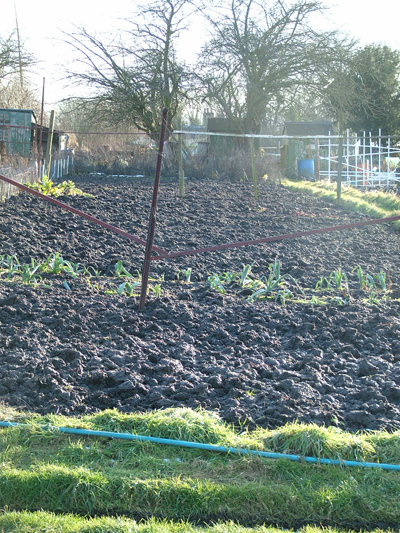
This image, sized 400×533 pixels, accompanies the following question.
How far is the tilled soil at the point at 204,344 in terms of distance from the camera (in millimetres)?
3268

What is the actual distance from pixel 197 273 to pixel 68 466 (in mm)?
4227

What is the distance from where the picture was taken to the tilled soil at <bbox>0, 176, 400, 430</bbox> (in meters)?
3.27

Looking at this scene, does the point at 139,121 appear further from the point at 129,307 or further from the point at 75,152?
the point at 129,307

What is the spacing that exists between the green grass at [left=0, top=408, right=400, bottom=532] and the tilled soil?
293 millimetres

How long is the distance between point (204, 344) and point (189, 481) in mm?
1734

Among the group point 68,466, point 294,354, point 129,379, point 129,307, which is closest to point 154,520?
point 68,466

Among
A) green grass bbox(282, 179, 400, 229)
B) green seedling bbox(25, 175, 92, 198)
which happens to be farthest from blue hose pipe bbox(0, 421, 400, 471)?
green seedling bbox(25, 175, 92, 198)

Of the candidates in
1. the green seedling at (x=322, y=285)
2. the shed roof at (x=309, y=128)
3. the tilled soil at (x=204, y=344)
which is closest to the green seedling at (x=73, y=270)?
the tilled soil at (x=204, y=344)

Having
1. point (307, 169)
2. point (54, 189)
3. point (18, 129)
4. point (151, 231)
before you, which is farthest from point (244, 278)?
point (307, 169)

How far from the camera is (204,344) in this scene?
13.7ft

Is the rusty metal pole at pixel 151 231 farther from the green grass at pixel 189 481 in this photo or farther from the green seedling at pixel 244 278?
the green grass at pixel 189 481

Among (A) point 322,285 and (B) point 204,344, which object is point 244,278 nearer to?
(A) point 322,285

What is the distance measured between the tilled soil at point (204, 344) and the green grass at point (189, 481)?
0.96 ft

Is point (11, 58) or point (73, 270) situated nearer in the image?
point (73, 270)
